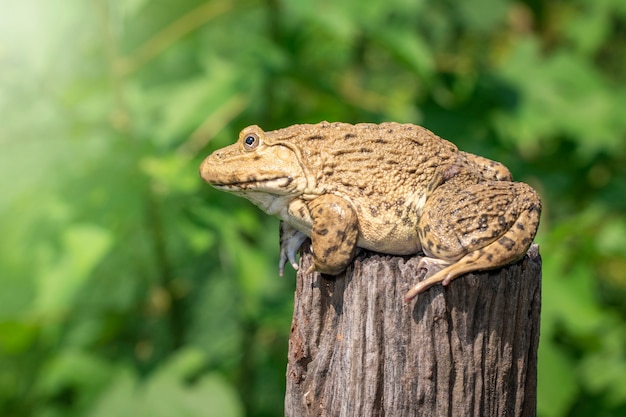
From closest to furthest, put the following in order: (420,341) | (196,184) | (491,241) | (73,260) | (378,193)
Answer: (420,341)
(491,241)
(378,193)
(196,184)
(73,260)

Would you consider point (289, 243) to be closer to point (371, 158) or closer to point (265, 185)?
point (265, 185)

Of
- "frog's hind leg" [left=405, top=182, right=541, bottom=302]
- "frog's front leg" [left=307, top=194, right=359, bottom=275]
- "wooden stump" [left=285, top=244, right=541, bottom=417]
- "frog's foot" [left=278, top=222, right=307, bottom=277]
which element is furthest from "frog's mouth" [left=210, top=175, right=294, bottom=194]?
"frog's hind leg" [left=405, top=182, right=541, bottom=302]

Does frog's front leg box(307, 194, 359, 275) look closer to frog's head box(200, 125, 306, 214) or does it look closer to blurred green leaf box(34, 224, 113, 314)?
frog's head box(200, 125, 306, 214)

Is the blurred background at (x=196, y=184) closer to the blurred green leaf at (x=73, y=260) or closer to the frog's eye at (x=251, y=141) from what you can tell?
the blurred green leaf at (x=73, y=260)

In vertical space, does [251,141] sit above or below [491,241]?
above

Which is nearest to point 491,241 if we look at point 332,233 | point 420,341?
point 420,341

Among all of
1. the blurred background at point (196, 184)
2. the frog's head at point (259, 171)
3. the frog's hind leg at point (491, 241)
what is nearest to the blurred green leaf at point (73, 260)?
the blurred background at point (196, 184)
